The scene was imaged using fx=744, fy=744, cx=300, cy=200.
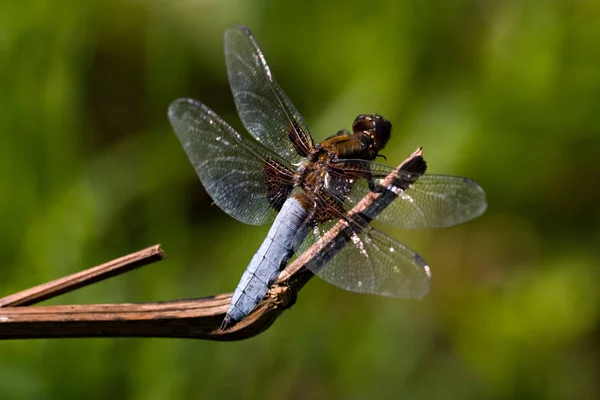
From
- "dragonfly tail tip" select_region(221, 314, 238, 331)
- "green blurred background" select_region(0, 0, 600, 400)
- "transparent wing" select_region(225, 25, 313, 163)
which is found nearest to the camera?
"dragonfly tail tip" select_region(221, 314, 238, 331)

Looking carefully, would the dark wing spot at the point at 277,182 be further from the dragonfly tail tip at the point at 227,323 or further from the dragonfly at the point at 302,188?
the dragonfly tail tip at the point at 227,323

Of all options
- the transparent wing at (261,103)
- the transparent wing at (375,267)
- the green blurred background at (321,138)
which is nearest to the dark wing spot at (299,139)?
the transparent wing at (261,103)

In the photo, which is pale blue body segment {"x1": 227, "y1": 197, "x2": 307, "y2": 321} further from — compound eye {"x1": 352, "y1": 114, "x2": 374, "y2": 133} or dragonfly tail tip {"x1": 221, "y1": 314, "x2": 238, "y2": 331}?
compound eye {"x1": 352, "y1": 114, "x2": 374, "y2": 133}

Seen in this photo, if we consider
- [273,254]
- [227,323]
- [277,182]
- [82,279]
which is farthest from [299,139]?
[82,279]

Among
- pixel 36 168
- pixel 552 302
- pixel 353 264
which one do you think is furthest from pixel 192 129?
pixel 552 302

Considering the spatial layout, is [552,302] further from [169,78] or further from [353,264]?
[169,78]

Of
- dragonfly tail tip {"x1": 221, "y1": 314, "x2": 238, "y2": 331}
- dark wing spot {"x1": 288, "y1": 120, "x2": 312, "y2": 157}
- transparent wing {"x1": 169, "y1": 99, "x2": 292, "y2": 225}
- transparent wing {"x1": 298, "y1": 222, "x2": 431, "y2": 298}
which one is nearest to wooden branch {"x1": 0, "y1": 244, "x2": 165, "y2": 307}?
dragonfly tail tip {"x1": 221, "y1": 314, "x2": 238, "y2": 331}

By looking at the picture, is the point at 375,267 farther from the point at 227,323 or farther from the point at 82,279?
the point at 82,279
